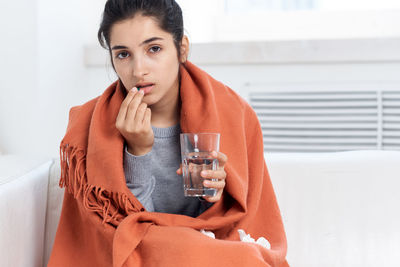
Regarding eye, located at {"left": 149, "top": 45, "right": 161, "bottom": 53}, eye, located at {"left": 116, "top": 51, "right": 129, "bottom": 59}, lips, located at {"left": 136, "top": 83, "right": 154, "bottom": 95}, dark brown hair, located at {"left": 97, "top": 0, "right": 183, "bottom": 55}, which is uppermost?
dark brown hair, located at {"left": 97, "top": 0, "right": 183, "bottom": 55}

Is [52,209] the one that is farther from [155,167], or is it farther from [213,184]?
[213,184]

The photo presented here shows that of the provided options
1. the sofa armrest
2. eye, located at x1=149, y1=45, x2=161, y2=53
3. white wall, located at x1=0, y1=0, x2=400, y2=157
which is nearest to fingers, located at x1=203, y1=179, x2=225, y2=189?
eye, located at x1=149, y1=45, x2=161, y2=53

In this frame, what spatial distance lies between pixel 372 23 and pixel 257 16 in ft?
1.93

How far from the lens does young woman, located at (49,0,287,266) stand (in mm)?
1059

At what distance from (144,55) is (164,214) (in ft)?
1.26

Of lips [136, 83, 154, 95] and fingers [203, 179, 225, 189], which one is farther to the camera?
lips [136, 83, 154, 95]

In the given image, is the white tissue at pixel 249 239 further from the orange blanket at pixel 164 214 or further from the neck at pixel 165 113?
the neck at pixel 165 113

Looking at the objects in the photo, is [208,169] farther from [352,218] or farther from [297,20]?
[297,20]

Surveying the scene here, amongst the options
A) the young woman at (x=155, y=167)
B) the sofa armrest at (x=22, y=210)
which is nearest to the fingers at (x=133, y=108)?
the young woman at (x=155, y=167)

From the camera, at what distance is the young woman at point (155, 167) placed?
3.47 feet

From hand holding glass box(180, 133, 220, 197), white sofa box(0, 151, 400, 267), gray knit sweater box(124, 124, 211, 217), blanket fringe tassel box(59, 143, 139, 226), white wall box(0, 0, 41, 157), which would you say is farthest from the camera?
white wall box(0, 0, 41, 157)

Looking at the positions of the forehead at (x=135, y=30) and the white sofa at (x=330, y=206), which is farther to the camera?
the white sofa at (x=330, y=206)

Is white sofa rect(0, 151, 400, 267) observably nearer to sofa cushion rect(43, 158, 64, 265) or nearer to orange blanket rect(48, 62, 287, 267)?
sofa cushion rect(43, 158, 64, 265)

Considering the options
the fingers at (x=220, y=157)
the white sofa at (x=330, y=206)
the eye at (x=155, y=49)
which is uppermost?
the eye at (x=155, y=49)
